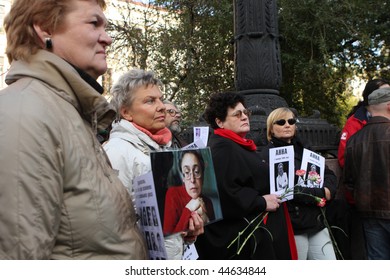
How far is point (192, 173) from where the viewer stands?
2.15 m

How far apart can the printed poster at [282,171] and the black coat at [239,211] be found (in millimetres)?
134

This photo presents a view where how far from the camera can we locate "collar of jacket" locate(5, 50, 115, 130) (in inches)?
62.9

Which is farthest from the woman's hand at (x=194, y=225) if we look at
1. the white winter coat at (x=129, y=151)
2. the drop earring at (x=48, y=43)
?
the drop earring at (x=48, y=43)

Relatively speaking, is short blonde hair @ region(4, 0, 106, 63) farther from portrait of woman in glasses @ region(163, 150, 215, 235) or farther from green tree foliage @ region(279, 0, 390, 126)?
green tree foliage @ region(279, 0, 390, 126)

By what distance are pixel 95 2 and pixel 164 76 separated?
43.2 ft

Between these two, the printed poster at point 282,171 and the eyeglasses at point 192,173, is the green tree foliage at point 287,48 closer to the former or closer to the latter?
the printed poster at point 282,171

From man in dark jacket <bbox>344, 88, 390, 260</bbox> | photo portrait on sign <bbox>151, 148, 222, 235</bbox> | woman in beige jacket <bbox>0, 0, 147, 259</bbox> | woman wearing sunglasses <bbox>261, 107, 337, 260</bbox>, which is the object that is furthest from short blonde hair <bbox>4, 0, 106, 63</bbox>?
man in dark jacket <bbox>344, 88, 390, 260</bbox>

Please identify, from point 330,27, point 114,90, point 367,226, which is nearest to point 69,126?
point 114,90

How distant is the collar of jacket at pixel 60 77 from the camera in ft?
5.24

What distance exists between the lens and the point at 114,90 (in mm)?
2877

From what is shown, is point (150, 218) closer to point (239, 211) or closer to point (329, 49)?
point (239, 211)

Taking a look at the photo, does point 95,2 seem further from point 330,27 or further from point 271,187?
point 330,27

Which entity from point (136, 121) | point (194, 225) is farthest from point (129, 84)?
point (194, 225)

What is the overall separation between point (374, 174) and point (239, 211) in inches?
47.1
